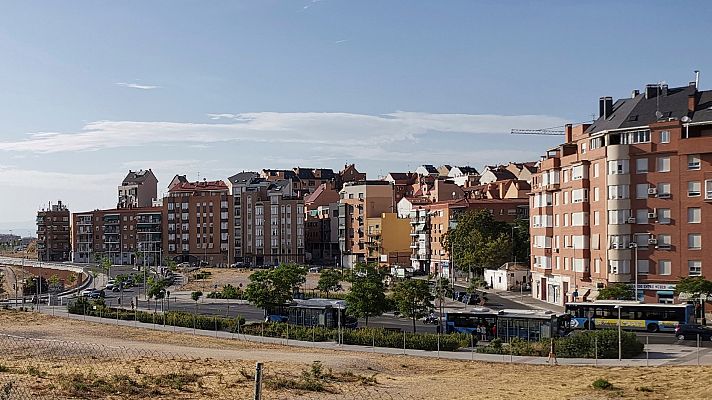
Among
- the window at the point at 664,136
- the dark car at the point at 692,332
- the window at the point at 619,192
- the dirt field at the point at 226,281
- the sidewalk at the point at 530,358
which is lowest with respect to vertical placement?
the dirt field at the point at 226,281

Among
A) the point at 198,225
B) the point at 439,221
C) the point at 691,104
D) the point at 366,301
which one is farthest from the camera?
the point at 198,225

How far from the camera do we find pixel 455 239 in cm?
10300

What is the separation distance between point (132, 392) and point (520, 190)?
101 meters

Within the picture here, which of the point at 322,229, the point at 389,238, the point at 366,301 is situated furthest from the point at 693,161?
the point at 322,229

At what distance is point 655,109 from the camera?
69.6 m

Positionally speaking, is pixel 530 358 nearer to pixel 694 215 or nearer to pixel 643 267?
pixel 643 267

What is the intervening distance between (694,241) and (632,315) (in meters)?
13.2

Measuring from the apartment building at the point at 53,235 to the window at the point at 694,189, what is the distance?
153 metres

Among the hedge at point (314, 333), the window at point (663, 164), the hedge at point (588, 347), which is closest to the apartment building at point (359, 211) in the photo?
the window at point (663, 164)

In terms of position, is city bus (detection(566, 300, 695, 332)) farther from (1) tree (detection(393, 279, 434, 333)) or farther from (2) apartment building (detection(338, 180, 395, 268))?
(2) apartment building (detection(338, 180, 395, 268))

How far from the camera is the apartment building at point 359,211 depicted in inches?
5325

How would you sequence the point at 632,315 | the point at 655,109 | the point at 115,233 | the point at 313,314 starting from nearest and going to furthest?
1. the point at 632,315
2. the point at 313,314
3. the point at 655,109
4. the point at 115,233

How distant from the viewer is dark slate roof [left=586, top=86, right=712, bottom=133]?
67562mm

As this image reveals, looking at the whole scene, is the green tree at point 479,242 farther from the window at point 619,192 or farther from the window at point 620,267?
the window at point 619,192
